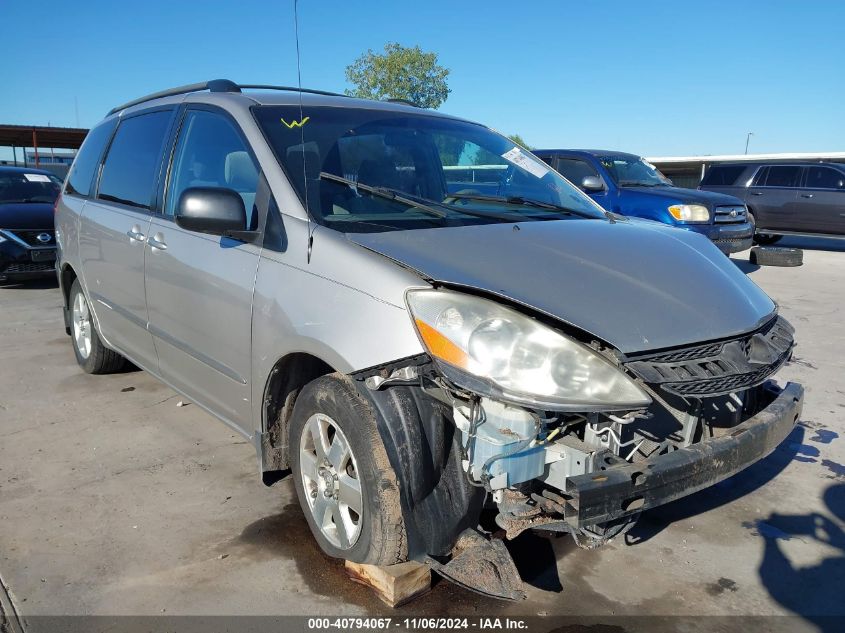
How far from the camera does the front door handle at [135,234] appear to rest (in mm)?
3693

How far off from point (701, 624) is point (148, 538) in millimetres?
2252

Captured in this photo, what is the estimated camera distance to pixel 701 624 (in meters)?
2.44

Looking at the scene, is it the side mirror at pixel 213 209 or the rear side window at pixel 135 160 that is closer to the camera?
the side mirror at pixel 213 209

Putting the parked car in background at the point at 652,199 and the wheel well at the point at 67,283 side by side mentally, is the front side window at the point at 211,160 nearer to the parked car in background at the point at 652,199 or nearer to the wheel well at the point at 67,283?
the wheel well at the point at 67,283

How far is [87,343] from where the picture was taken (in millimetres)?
5094

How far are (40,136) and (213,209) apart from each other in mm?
29953

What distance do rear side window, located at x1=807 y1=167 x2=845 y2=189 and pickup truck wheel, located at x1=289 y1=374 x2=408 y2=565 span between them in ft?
48.4

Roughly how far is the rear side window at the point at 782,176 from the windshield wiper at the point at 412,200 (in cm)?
1383

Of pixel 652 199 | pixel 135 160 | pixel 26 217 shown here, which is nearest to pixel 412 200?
pixel 135 160

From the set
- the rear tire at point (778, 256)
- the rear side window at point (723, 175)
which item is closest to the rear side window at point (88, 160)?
the rear tire at point (778, 256)

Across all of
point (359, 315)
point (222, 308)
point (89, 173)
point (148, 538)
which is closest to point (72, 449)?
point (148, 538)

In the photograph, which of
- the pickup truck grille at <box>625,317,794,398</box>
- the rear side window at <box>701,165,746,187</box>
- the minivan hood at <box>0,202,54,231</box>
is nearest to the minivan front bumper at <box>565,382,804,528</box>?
the pickup truck grille at <box>625,317,794,398</box>

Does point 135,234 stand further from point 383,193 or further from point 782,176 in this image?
point 782,176

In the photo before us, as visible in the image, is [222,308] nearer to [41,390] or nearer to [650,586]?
[650,586]
